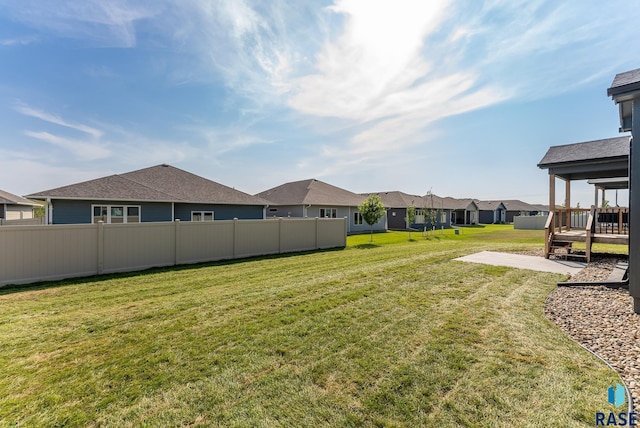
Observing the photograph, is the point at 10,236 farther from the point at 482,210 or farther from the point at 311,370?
the point at 482,210

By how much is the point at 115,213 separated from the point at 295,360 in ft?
45.5

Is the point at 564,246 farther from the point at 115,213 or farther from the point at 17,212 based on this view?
the point at 17,212

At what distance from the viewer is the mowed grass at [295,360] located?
233 centimetres

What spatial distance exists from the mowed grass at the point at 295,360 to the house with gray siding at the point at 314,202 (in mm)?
17494

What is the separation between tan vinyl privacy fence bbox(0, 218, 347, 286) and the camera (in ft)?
22.4

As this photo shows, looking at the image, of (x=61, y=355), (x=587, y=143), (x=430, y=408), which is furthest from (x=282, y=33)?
(x=587, y=143)

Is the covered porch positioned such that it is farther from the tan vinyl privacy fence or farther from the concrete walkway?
the tan vinyl privacy fence

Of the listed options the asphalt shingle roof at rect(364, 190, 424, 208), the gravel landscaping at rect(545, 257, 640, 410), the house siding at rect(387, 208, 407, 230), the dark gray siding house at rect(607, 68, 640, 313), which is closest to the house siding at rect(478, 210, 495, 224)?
the asphalt shingle roof at rect(364, 190, 424, 208)

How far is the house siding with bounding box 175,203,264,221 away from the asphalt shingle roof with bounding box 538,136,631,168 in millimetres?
14240

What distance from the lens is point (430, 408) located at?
2352 millimetres

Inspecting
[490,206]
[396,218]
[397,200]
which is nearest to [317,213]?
[396,218]

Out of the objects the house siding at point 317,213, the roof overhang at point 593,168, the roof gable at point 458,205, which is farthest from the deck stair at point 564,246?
the roof gable at point 458,205

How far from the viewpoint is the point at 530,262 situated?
29.7 feet

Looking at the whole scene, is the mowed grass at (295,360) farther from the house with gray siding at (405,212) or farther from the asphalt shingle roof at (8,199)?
the house with gray siding at (405,212)
